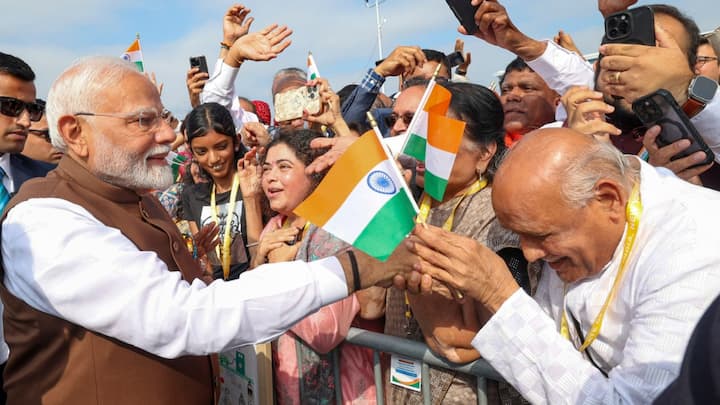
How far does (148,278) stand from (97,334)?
0.30m

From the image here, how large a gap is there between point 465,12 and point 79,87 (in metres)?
1.86

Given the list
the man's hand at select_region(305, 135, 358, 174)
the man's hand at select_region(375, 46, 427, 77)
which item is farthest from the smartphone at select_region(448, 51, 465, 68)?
the man's hand at select_region(305, 135, 358, 174)

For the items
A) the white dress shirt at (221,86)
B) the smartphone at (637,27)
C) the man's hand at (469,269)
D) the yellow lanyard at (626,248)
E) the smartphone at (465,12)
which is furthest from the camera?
the white dress shirt at (221,86)

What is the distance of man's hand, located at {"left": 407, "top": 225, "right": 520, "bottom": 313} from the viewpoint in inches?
77.6

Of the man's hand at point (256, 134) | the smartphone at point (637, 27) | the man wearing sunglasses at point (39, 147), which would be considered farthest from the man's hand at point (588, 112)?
the man wearing sunglasses at point (39, 147)

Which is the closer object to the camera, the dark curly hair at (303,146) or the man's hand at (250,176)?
the dark curly hair at (303,146)

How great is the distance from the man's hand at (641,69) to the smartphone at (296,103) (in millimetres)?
1877

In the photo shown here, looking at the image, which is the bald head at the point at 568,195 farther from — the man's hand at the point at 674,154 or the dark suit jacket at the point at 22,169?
the dark suit jacket at the point at 22,169

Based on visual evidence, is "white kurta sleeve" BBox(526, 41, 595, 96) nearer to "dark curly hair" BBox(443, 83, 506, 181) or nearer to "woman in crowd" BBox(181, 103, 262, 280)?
"dark curly hair" BBox(443, 83, 506, 181)

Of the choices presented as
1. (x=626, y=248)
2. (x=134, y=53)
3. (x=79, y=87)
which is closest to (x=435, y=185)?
(x=626, y=248)

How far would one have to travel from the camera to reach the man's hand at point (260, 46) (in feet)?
16.1

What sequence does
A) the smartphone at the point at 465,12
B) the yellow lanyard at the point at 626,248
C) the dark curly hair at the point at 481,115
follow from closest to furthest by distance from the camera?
1. the yellow lanyard at the point at 626,248
2. the dark curly hair at the point at 481,115
3. the smartphone at the point at 465,12

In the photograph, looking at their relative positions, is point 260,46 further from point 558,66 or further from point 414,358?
point 414,358

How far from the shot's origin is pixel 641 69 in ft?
7.07
